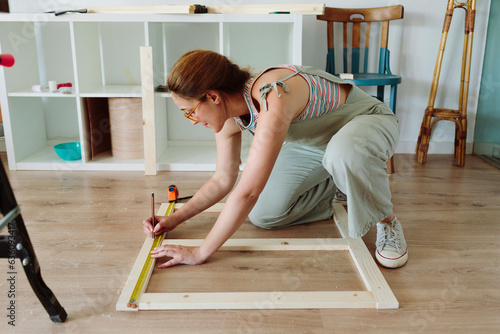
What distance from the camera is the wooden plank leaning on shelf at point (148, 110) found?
220cm

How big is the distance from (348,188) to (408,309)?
36 centimetres

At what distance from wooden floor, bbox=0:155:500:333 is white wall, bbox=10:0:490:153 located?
0.74m

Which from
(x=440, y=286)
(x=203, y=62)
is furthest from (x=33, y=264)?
(x=440, y=286)

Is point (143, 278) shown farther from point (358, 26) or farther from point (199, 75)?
point (358, 26)

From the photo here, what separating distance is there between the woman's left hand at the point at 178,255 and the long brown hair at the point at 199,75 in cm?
49

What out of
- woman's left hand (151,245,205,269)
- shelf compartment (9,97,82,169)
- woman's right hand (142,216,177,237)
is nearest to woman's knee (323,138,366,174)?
woman's left hand (151,245,205,269)

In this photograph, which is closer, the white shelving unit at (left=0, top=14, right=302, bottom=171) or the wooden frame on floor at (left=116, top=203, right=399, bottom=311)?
the wooden frame on floor at (left=116, top=203, right=399, bottom=311)

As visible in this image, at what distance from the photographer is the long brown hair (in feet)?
3.59

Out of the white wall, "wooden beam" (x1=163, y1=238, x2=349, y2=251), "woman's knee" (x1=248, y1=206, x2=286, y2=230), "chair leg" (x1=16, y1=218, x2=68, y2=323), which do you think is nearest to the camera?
"chair leg" (x1=16, y1=218, x2=68, y2=323)

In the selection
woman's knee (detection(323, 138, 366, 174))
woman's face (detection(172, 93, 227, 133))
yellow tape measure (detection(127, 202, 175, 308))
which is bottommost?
yellow tape measure (detection(127, 202, 175, 308))

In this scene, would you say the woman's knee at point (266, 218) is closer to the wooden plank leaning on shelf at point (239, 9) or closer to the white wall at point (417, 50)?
the wooden plank leaning on shelf at point (239, 9)

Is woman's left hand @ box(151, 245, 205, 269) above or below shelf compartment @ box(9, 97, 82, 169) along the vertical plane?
below

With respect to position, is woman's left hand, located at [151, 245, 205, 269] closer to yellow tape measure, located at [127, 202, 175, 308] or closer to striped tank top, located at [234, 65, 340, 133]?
yellow tape measure, located at [127, 202, 175, 308]

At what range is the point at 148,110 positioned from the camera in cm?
228
